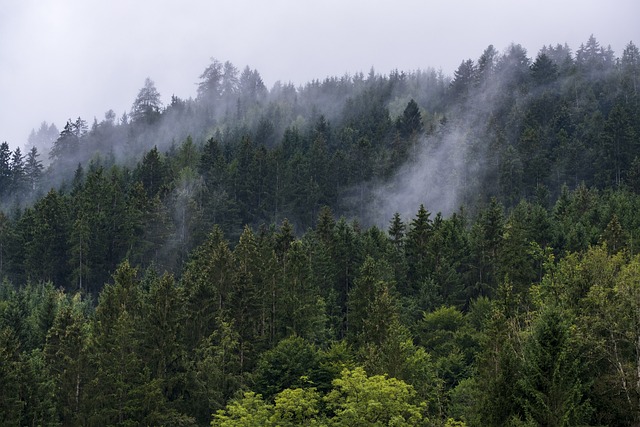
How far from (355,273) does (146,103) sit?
126261mm

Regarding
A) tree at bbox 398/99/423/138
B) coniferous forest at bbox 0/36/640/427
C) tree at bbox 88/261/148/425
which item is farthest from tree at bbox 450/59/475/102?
tree at bbox 88/261/148/425

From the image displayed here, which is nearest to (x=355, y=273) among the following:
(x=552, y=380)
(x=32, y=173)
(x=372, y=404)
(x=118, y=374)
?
(x=118, y=374)

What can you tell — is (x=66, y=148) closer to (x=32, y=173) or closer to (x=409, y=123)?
(x=32, y=173)

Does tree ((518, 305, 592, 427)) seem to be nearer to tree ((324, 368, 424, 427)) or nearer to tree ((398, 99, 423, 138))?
tree ((324, 368, 424, 427))

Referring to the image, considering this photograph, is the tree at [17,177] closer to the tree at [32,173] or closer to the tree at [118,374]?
the tree at [32,173]

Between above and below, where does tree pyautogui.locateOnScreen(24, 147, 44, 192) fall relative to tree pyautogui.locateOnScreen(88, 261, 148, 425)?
above

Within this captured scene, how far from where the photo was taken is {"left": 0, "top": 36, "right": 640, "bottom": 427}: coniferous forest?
42.7 m

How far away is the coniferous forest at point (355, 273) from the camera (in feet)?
140

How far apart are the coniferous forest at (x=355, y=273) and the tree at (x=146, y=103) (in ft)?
75.6

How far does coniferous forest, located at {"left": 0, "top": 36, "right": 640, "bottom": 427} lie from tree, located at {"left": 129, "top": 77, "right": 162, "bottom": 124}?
907 inches

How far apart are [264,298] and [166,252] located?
35.9m

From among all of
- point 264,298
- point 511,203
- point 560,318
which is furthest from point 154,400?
point 511,203

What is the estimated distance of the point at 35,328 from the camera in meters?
69.4

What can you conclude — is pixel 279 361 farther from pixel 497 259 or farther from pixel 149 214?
pixel 149 214
